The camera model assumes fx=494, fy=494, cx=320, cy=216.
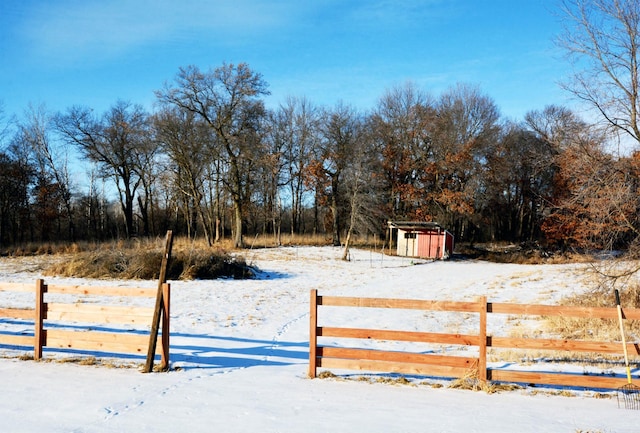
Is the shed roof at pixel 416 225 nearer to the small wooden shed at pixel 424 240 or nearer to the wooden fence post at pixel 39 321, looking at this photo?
the small wooden shed at pixel 424 240

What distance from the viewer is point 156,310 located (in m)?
7.85

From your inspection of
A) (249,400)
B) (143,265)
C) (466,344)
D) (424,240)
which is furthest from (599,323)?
(424,240)

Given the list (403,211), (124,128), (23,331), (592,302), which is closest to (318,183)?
(403,211)

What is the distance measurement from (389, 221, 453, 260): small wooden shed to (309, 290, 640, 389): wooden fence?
34827 millimetres

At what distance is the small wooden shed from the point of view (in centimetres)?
4184

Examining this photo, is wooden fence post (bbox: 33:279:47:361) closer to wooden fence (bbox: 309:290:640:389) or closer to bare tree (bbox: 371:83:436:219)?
wooden fence (bbox: 309:290:640:389)

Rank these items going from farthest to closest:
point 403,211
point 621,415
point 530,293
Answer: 1. point 403,211
2. point 530,293
3. point 621,415

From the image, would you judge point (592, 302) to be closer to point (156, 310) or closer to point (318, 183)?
point (156, 310)

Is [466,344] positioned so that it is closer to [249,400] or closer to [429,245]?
[249,400]

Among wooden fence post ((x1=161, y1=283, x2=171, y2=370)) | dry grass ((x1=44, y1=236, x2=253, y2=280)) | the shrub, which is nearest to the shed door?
dry grass ((x1=44, y1=236, x2=253, y2=280))

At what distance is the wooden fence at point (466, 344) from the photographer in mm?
7066

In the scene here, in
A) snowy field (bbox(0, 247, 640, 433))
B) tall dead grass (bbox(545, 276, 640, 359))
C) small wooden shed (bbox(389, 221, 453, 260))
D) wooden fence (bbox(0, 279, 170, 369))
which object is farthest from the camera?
small wooden shed (bbox(389, 221, 453, 260))

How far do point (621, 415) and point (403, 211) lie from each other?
45196mm

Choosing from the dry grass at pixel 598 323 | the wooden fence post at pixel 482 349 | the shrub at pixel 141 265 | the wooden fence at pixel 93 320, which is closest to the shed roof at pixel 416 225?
the shrub at pixel 141 265
